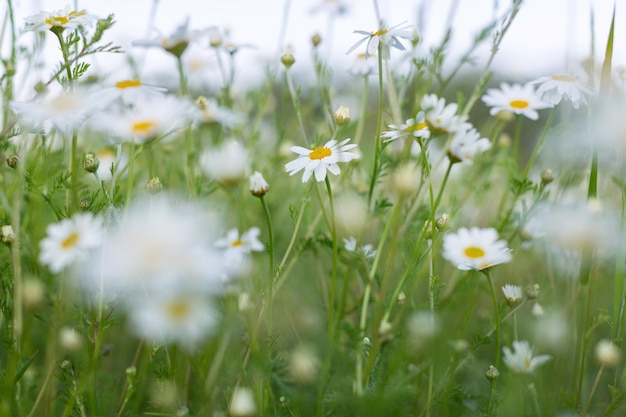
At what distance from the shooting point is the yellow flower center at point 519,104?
1.05 meters

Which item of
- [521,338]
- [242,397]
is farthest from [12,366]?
[521,338]

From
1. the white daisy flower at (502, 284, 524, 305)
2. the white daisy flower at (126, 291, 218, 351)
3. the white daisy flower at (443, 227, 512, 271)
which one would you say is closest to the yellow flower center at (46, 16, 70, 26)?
the white daisy flower at (126, 291, 218, 351)

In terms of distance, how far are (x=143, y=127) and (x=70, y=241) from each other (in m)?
0.16

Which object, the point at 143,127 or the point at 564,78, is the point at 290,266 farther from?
the point at 564,78

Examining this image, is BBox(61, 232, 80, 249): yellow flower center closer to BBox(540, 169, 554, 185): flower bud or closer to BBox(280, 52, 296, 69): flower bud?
BBox(280, 52, 296, 69): flower bud

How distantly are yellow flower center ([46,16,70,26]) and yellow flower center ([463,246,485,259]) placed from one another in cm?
68

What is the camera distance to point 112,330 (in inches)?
54.7

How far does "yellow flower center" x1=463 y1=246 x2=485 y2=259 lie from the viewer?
853 millimetres

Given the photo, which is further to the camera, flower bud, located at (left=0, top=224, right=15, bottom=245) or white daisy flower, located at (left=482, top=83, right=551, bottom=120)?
white daisy flower, located at (left=482, top=83, right=551, bottom=120)

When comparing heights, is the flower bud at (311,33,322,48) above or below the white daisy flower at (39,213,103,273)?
above

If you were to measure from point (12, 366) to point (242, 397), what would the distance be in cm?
30

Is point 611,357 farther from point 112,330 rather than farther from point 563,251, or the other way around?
point 112,330

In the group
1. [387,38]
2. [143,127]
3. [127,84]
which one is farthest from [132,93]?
[387,38]

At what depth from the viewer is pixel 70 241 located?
73 cm
